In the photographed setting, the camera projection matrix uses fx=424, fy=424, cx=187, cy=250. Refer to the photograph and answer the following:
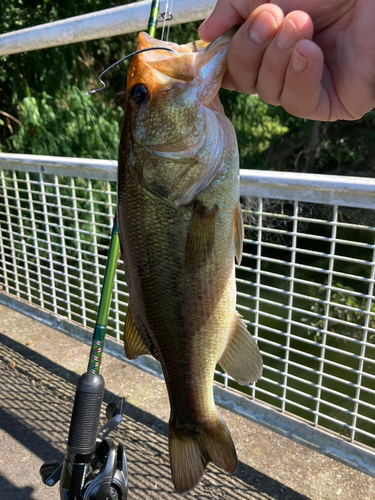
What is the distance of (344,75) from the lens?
3.93 ft

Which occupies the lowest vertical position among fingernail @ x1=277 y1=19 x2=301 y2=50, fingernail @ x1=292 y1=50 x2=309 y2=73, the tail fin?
the tail fin

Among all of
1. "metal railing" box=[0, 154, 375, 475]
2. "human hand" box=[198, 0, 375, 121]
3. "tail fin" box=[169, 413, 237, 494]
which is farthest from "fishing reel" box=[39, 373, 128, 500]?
"human hand" box=[198, 0, 375, 121]

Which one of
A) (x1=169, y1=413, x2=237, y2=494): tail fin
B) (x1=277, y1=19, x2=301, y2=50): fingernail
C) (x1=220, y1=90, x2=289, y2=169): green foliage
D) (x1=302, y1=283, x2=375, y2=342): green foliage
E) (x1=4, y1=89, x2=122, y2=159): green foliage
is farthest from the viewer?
(x1=220, y1=90, x2=289, y2=169): green foliage

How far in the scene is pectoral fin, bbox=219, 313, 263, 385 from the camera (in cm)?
134

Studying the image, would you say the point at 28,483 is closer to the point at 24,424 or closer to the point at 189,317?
the point at 24,424

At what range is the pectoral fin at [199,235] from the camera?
119 cm

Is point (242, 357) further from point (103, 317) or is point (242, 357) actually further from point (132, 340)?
point (103, 317)

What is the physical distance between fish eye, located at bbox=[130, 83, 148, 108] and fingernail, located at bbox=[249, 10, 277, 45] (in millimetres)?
326

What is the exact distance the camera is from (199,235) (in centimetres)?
119

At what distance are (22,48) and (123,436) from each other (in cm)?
238

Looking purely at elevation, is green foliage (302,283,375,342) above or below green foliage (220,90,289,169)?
below

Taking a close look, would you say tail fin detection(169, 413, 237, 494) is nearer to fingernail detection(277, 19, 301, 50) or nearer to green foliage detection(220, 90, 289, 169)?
fingernail detection(277, 19, 301, 50)

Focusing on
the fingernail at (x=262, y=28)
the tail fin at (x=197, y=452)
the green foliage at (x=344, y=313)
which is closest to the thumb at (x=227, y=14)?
the fingernail at (x=262, y=28)

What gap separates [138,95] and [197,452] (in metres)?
1.11
